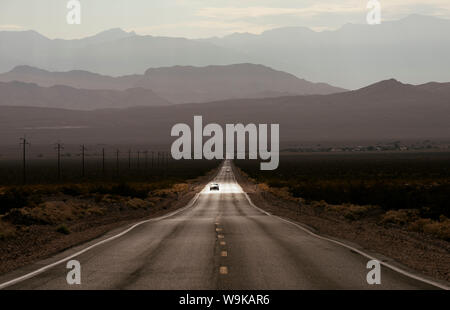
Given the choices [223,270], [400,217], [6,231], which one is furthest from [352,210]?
[223,270]

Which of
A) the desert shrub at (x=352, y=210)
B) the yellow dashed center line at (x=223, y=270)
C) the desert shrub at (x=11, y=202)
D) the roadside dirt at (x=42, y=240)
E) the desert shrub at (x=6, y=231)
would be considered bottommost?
the desert shrub at (x=352, y=210)

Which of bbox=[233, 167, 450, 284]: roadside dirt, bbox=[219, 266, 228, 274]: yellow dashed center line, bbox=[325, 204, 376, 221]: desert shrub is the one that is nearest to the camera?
bbox=[219, 266, 228, 274]: yellow dashed center line

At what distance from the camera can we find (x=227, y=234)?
2380 cm

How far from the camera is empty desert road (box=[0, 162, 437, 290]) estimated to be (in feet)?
43.0

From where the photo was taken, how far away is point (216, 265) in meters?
15.6

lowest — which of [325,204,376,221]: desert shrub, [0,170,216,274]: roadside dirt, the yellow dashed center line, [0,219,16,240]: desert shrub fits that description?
[325,204,376,221]: desert shrub

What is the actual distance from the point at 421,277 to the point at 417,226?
15.1 m

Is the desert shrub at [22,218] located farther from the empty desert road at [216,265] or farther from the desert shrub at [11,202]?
the empty desert road at [216,265]

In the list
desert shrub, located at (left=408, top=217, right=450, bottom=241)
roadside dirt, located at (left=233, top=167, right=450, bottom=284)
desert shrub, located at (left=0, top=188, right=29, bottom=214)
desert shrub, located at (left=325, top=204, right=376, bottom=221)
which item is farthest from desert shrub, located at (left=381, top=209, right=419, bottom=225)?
desert shrub, located at (left=0, top=188, right=29, bottom=214)

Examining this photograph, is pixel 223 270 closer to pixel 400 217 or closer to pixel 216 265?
pixel 216 265

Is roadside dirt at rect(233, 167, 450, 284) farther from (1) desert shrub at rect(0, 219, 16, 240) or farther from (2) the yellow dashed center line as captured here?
(1) desert shrub at rect(0, 219, 16, 240)

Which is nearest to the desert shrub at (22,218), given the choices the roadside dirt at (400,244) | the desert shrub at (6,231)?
the desert shrub at (6,231)

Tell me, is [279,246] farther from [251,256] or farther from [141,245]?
[141,245]

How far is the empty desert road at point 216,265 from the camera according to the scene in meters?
13.1
